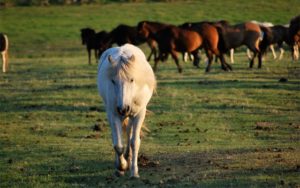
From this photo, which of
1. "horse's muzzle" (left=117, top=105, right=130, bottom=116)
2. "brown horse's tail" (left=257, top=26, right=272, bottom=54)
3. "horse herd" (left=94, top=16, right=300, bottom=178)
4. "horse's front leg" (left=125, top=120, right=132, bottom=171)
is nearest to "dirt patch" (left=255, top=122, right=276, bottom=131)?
"horse herd" (left=94, top=16, right=300, bottom=178)

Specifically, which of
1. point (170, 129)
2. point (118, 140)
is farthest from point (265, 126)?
point (118, 140)

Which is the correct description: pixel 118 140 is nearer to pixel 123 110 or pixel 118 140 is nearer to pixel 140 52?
pixel 123 110

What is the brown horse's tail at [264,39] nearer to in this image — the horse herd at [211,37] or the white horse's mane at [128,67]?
the horse herd at [211,37]

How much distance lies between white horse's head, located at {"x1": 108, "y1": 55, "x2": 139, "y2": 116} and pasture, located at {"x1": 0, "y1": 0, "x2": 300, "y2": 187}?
1016 millimetres

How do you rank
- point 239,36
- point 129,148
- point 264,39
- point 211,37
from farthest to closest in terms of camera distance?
point 264,39 → point 239,36 → point 211,37 → point 129,148

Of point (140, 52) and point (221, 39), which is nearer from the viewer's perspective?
point (140, 52)

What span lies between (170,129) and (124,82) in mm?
5570

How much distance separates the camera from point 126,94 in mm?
9664

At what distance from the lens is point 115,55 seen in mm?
10250

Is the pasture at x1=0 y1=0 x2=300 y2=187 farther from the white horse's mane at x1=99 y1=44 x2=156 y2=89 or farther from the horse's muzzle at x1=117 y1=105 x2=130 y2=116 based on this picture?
the white horse's mane at x1=99 y1=44 x2=156 y2=89

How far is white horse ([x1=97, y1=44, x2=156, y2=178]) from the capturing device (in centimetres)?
970

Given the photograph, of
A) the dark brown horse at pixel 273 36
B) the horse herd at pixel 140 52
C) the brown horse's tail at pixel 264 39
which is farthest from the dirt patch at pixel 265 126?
the dark brown horse at pixel 273 36

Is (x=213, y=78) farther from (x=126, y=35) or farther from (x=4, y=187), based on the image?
(x=4, y=187)

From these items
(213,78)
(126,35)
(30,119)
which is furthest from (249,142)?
(126,35)
